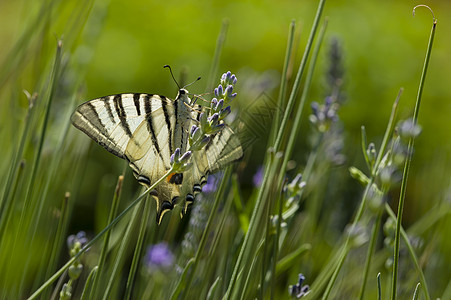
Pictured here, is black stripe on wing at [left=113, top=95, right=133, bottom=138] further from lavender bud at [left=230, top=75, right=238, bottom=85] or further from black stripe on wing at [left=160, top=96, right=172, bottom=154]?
lavender bud at [left=230, top=75, right=238, bottom=85]

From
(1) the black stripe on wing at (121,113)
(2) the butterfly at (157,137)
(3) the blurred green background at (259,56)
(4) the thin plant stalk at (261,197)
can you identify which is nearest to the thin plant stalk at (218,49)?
(2) the butterfly at (157,137)

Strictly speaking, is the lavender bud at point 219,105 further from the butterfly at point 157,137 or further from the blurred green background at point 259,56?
the blurred green background at point 259,56

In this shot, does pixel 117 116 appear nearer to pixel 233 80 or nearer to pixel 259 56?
pixel 233 80

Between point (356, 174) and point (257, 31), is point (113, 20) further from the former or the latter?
point (356, 174)

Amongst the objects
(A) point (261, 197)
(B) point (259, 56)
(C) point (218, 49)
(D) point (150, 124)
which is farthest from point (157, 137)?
(B) point (259, 56)

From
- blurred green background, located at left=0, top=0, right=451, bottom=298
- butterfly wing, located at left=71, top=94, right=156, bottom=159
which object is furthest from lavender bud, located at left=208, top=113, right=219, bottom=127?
blurred green background, located at left=0, top=0, right=451, bottom=298

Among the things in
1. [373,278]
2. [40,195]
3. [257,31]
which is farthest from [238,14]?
[40,195]
